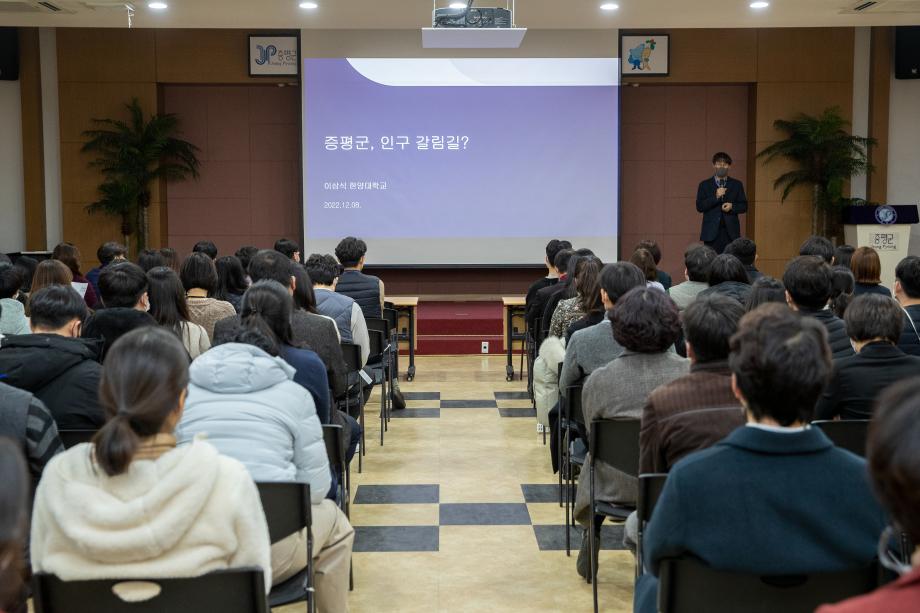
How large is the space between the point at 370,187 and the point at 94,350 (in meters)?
7.55

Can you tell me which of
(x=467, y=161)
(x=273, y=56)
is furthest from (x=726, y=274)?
(x=273, y=56)

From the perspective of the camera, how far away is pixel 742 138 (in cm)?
1149

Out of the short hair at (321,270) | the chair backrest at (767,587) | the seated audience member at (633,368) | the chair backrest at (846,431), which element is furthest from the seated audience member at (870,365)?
the short hair at (321,270)

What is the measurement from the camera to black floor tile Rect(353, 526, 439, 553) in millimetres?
4273

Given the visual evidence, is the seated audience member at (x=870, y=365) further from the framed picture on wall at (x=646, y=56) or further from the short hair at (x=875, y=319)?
the framed picture on wall at (x=646, y=56)

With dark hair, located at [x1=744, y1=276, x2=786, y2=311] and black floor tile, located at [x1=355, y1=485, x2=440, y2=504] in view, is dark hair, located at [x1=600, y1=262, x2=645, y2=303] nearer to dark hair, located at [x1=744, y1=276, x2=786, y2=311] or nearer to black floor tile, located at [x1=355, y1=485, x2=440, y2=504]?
dark hair, located at [x1=744, y1=276, x2=786, y2=311]

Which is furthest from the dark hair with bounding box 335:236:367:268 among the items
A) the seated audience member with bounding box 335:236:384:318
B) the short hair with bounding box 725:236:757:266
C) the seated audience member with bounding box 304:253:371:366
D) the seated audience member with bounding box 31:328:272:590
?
the seated audience member with bounding box 31:328:272:590

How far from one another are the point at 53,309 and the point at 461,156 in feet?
25.9

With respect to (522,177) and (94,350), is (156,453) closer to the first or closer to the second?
(94,350)

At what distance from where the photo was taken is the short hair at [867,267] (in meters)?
5.28

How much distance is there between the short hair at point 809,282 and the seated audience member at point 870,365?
2.33ft

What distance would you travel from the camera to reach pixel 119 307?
4.11 meters

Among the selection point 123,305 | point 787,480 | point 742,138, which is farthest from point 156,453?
point 742,138

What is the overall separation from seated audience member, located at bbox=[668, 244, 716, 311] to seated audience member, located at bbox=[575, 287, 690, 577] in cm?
270
